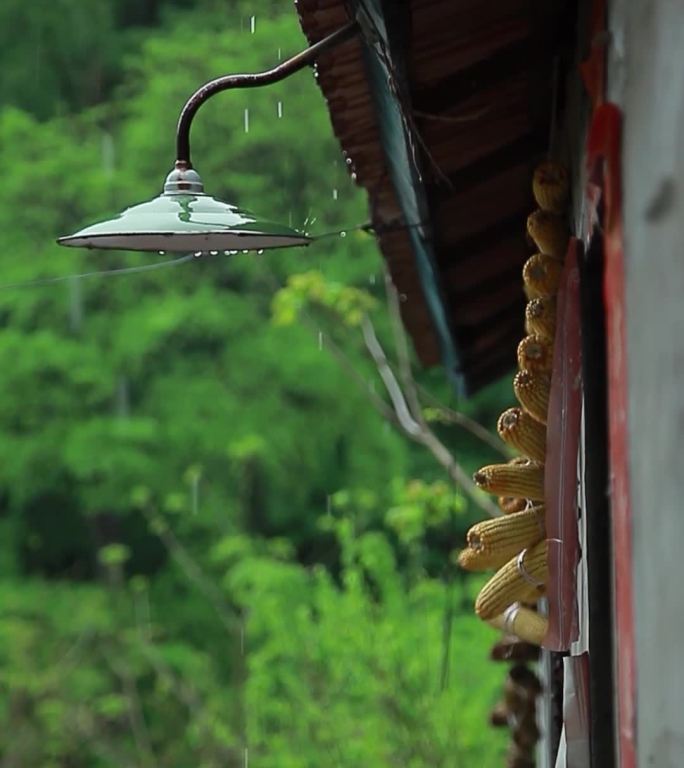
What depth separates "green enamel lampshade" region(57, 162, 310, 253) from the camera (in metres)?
2.72

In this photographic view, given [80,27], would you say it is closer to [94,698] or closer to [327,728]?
[94,698]

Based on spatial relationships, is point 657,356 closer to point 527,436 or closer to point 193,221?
point 193,221

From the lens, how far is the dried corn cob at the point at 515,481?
3.05m

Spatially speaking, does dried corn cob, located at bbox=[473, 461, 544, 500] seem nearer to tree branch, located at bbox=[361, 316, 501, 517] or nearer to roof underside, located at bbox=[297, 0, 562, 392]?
roof underside, located at bbox=[297, 0, 562, 392]

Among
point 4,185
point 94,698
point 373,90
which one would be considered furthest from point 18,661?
point 373,90

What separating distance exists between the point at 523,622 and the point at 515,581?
0.29 metres

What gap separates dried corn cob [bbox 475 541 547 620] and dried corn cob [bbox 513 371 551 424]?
9.2 inches

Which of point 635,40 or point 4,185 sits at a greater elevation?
point 4,185

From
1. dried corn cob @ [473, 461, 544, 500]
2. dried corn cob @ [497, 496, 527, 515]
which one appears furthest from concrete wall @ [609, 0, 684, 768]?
dried corn cob @ [497, 496, 527, 515]

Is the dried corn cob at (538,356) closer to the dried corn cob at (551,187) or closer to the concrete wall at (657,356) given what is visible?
the dried corn cob at (551,187)

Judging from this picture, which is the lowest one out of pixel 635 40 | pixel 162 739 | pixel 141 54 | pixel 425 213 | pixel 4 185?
pixel 162 739

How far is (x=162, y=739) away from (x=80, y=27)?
8.01m

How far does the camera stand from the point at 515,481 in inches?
120

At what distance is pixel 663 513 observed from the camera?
155 centimetres
